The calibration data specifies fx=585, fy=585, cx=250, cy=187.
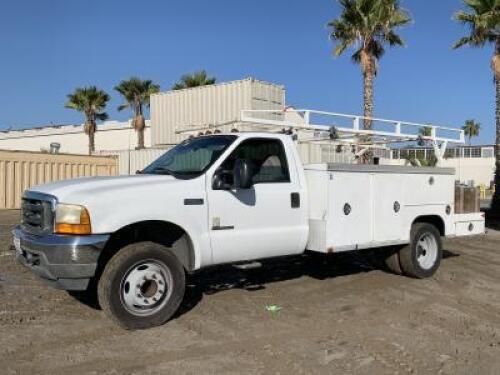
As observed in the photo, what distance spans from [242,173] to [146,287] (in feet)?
4.97

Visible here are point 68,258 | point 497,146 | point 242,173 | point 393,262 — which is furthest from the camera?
point 497,146

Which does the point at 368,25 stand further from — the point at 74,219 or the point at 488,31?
the point at 74,219

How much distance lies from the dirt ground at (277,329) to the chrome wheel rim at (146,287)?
0.24m

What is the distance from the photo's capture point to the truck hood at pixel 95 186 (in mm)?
5551

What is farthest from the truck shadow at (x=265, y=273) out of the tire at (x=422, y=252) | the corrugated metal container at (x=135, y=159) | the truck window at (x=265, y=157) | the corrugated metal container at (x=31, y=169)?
the corrugated metal container at (x=31, y=169)

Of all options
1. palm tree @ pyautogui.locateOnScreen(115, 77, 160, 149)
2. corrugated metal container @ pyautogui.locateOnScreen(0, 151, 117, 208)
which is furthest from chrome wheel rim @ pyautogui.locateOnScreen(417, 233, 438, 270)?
palm tree @ pyautogui.locateOnScreen(115, 77, 160, 149)

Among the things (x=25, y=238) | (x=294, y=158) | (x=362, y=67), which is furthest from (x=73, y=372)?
(x=362, y=67)

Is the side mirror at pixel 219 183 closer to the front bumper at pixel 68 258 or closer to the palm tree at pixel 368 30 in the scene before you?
the front bumper at pixel 68 258

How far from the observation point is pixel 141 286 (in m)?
5.83

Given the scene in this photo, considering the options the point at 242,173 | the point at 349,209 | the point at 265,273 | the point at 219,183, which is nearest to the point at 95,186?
the point at 219,183

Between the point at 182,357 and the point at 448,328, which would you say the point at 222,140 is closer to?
the point at 182,357

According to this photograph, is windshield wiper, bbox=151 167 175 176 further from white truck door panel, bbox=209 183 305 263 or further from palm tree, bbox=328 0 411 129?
palm tree, bbox=328 0 411 129

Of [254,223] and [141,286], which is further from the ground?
[254,223]

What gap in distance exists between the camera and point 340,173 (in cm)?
731
